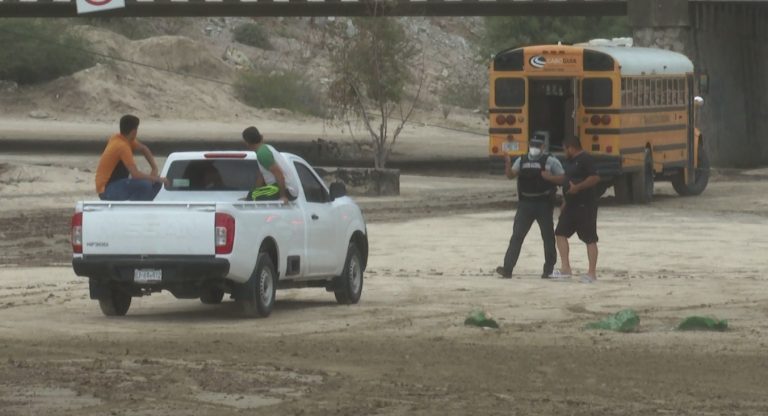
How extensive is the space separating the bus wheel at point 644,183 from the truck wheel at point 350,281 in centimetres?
1741

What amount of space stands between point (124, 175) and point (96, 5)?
31083 mm

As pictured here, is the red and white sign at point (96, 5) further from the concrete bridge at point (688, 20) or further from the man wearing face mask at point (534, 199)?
the man wearing face mask at point (534, 199)

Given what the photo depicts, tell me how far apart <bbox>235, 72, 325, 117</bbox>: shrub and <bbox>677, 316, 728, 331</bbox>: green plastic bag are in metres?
61.9

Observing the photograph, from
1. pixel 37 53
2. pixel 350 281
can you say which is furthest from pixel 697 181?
pixel 37 53

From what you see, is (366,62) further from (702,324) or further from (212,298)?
(702,324)

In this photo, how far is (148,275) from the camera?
16.7m

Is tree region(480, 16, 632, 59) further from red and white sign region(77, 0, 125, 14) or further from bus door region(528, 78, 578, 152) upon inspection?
bus door region(528, 78, 578, 152)

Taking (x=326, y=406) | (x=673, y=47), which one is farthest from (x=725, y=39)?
(x=326, y=406)

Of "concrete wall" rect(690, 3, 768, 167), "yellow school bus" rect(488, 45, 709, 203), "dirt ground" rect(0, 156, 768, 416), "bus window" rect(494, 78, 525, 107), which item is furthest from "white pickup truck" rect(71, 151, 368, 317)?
"concrete wall" rect(690, 3, 768, 167)

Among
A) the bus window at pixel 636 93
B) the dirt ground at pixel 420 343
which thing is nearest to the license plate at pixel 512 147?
the bus window at pixel 636 93

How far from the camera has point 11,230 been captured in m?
29.7

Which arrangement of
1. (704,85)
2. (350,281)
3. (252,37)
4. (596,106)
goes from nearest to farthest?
(350,281)
(596,106)
(704,85)
(252,37)

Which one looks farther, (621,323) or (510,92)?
(510,92)

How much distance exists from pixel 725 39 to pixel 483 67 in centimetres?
5069
